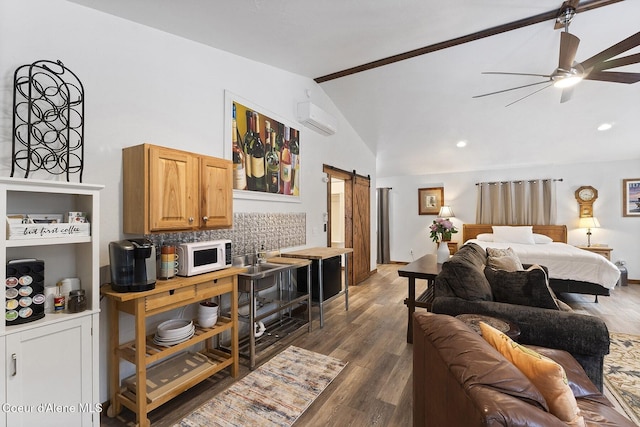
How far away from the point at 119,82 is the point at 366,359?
2959 millimetres

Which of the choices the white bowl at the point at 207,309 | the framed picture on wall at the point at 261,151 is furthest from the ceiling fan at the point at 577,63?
the white bowl at the point at 207,309

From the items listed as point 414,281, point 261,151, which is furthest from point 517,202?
point 261,151

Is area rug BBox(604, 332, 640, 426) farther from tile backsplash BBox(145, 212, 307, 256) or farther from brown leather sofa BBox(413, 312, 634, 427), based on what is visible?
tile backsplash BBox(145, 212, 307, 256)

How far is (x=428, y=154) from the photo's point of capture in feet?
19.5

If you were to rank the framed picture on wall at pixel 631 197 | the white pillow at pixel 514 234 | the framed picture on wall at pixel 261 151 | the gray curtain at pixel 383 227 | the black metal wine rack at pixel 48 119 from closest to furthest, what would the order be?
the black metal wine rack at pixel 48 119 < the framed picture on wall at pixel 261 151 < the framed picture on wall at pixel 631 197 < the white pillow at pixel 514 234 < the gray curtain at pixel 383 227

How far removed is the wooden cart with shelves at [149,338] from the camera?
1.69 m

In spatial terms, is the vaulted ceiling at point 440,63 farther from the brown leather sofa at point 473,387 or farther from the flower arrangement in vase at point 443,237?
the brown leather sofa at point 473,387

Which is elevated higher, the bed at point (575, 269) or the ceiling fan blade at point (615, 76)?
the ceiling fan blade at point (615, 76)

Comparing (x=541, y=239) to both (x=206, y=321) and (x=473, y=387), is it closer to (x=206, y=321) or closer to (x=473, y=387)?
(x=473, y=387)

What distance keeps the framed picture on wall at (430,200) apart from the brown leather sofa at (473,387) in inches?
222

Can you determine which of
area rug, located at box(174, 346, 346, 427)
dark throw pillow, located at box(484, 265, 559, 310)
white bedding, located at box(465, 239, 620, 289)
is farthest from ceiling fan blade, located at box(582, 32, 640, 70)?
area rug, located at box(174, 346, 346, 427)

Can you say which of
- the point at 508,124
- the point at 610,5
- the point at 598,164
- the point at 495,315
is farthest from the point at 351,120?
the point at 598,164

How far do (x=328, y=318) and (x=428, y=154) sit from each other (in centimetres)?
413

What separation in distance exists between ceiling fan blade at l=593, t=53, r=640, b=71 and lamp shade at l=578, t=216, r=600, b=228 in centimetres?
437
